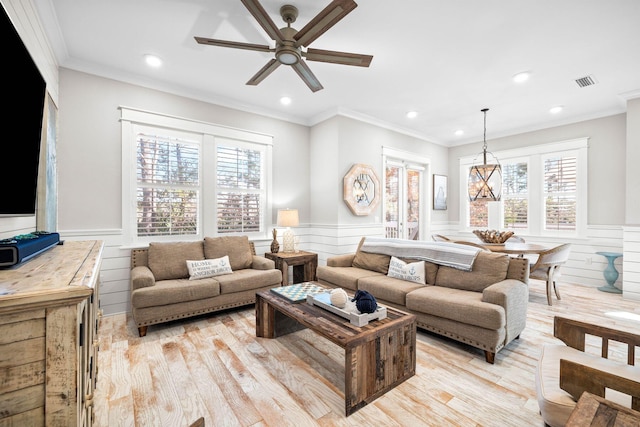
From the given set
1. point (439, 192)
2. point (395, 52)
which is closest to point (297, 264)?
point (395, 52)

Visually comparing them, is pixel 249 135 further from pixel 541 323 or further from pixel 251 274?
pixel 541 323

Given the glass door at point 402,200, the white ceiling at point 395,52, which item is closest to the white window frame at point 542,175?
the white ceiling at point 395,52

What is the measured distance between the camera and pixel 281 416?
167cm

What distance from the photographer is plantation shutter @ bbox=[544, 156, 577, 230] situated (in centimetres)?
482

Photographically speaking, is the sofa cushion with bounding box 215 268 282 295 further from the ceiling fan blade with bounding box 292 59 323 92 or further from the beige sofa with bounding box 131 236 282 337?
the ceiling fan blade with bounding box 292 59 323 92

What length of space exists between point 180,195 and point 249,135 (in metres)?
1.35

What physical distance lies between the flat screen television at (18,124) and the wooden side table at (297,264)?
2.69 metres

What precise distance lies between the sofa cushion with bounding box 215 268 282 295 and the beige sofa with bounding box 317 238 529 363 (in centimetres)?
77

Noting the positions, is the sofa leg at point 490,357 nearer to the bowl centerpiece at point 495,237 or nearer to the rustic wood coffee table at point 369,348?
the rustic wood coffee table at point 369,348

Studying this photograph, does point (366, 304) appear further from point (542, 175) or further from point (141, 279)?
point (542, 175)

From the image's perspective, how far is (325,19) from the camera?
73.0 inches

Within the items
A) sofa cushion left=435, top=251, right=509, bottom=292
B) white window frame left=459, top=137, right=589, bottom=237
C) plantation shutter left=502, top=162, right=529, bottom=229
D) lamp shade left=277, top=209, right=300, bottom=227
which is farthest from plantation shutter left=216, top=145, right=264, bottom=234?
plantation shutter left=502, top=162, right=529, bottom=229

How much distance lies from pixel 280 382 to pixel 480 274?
2.13 metres

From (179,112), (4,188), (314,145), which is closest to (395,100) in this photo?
(314,145)
